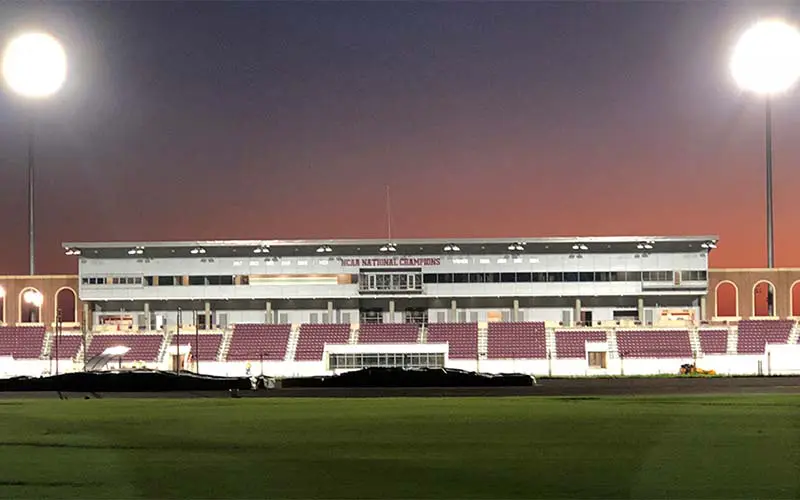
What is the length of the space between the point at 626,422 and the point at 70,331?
213ft

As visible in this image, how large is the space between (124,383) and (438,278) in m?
40.7

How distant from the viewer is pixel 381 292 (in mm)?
83625

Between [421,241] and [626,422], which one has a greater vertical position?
[421,241]

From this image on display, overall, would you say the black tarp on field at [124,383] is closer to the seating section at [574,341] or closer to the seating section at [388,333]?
the seating section at [388,333]

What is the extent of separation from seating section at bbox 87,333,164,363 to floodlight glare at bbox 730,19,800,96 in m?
44.8

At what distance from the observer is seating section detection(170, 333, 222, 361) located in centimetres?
7656

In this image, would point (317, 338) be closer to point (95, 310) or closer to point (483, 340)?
point (483, 340)

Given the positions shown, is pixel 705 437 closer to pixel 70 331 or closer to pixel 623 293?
pixel 623 293

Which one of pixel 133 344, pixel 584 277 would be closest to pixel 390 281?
pixel 584 277

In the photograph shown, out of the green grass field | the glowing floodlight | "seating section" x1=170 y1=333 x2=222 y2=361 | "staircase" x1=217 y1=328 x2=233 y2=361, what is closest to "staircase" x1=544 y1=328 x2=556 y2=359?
"staircase" x1=217 y1=328 x2=233 y2=361

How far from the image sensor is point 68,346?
79312 millimetres

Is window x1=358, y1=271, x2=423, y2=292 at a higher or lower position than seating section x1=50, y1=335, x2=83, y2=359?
higher

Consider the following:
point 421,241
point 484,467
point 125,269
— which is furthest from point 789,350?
point 484,467

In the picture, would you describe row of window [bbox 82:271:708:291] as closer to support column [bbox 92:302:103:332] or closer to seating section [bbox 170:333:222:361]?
support column [bbox 92:302:103:332]
